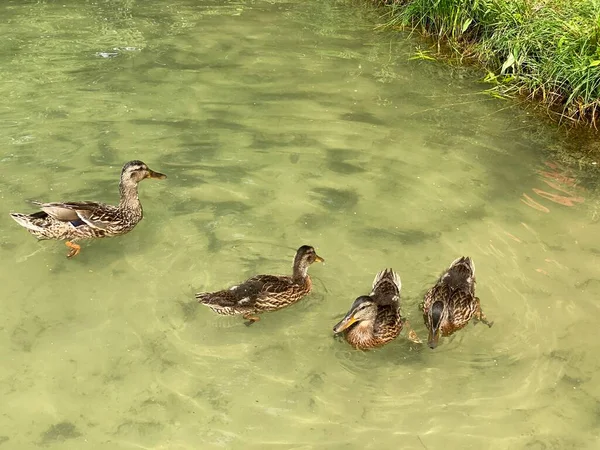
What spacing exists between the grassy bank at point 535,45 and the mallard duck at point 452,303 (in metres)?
4.17

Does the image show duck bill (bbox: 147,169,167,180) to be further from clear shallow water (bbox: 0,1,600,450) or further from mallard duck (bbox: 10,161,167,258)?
clear shallow water (bbox: 0,1,600,450)

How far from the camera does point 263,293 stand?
5.64 metres

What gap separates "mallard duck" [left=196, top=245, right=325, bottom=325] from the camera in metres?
5.55

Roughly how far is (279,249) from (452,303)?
1847mm

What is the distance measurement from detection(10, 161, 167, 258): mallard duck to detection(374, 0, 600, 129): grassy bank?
19.1 feet

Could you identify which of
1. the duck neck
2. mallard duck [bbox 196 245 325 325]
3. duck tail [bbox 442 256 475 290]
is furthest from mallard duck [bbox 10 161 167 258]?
duck tail [bbox 442 256 475 290]

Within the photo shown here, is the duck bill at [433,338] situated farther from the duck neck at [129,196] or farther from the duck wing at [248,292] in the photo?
the duck neck at [129,196]

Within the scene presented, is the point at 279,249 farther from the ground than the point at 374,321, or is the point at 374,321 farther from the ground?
the point at 374,321

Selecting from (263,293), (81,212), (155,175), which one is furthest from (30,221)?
(263,293)

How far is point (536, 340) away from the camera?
5.61 m

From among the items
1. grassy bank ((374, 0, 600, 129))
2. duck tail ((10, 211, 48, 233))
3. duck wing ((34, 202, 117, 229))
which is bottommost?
duck tail ((10, 211, 48, 233))

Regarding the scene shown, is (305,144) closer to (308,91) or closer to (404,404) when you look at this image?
(308,91)

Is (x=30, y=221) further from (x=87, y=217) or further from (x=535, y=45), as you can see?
(x=535, y=45)

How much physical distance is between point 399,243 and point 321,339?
161 cm
